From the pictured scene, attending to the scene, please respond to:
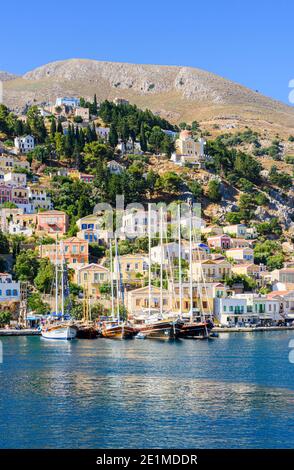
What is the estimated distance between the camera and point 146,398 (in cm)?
2308

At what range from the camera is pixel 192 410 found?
835 inches

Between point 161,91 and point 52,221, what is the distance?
112m

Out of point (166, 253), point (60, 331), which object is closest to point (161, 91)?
point (166, 253)

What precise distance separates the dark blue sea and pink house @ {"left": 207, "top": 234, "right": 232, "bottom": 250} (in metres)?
28.9

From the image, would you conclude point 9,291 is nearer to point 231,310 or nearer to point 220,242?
point 231,310

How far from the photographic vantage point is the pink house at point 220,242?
216 feet

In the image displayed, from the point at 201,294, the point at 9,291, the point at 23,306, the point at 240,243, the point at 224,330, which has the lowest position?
the point at 224,330

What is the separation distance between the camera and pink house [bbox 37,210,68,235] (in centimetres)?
→ 6419

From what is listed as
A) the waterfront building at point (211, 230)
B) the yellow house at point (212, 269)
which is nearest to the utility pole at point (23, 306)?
the yellow house at point (212, 269)

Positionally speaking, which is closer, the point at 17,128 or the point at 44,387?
the point at 44,387

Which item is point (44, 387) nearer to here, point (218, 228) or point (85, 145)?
point (218, 228)

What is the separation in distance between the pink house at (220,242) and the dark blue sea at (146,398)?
2890cm
